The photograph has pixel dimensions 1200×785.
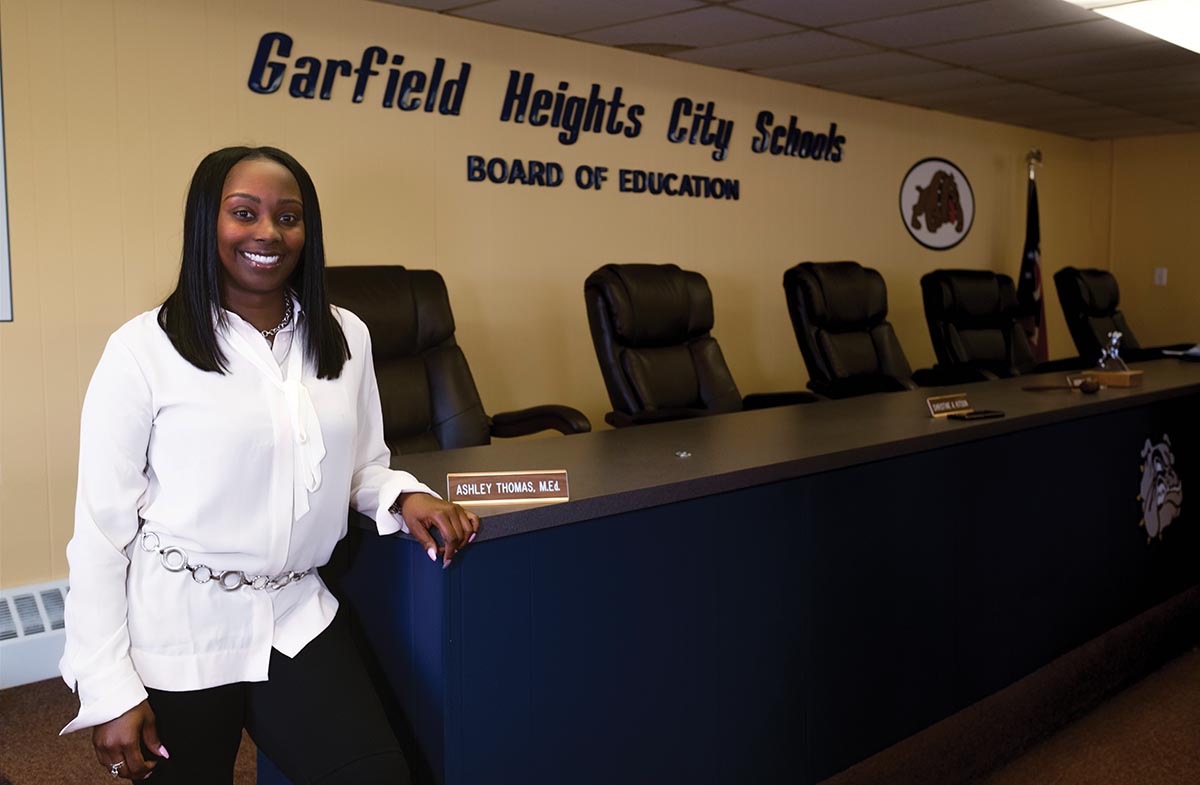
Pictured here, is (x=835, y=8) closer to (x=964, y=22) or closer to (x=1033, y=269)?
(x=964, y=22)

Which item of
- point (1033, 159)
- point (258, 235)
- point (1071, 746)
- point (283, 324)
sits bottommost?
point (1071, 746)

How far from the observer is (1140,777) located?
2.60 m

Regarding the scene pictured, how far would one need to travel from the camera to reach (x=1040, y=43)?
458cm

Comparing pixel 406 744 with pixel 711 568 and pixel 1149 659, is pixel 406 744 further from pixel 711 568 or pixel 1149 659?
pixel 1149 659

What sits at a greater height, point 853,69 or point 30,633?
point 853,69

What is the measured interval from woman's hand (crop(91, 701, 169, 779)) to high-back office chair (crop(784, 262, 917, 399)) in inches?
126

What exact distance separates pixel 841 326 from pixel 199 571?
3.55 metres

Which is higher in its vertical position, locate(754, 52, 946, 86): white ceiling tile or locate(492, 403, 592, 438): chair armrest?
locate(754, 52, 946, 86): white ceiling tile

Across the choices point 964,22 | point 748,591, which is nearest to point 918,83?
point 964,22

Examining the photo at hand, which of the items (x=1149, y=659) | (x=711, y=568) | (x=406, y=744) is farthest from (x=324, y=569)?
(x=1149, y=659)

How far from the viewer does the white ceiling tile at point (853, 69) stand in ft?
16.1

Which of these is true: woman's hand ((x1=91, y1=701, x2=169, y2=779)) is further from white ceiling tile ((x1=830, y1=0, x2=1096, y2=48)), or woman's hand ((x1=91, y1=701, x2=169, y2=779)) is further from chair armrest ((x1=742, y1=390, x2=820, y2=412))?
white ceiling tile ((x1=830, y1=0, x2=1096, y2=48))

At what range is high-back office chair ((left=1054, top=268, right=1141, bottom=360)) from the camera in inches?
241

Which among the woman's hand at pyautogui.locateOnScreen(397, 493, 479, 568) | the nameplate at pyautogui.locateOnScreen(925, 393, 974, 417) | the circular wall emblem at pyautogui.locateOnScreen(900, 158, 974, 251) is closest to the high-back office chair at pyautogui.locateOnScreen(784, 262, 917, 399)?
A: the nameplate at pyautogui.locateOnScreen(925, 393, 974, 417)
